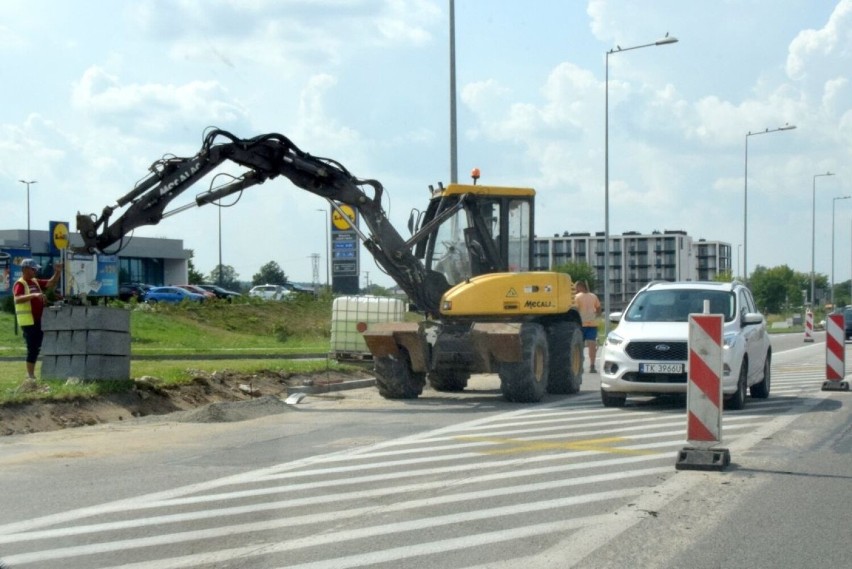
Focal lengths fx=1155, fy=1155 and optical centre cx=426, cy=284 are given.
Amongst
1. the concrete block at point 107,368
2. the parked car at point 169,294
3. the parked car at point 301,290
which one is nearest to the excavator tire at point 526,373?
the concrete block at point 107,368

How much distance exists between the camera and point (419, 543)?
280 inches

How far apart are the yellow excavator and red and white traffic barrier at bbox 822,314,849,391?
3947 mm

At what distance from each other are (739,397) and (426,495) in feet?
25.2

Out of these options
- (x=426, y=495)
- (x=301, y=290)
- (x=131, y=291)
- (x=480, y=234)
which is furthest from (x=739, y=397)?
(x=301, y=290)

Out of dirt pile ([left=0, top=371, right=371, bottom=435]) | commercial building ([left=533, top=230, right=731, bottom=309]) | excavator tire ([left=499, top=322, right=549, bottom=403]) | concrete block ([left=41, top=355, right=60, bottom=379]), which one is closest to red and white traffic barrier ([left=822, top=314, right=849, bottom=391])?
excavator tire ([left=499, top=322, right=549, bottom=403])

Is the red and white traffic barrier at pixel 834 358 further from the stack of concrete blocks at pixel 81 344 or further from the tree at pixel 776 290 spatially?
the tree at pixel 776 290

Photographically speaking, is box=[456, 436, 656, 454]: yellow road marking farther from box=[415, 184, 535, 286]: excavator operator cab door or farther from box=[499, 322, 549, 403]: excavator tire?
box=[415, 184, 535, 286]: excavator operator cab door

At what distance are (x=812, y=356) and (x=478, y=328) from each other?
1849cm

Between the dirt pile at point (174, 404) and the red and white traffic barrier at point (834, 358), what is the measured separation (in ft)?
26.8

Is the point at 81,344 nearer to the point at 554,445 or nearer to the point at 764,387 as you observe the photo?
the point at 554,445

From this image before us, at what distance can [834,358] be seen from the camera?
18.7 meters

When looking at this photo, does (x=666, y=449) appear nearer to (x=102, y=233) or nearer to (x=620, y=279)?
(x=102, y=233)

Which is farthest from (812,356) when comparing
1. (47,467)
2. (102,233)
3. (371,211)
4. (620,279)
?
(620,279)

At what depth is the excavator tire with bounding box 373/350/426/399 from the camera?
17312 millimetres
